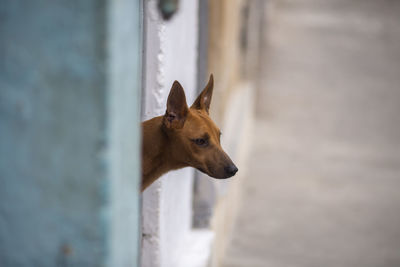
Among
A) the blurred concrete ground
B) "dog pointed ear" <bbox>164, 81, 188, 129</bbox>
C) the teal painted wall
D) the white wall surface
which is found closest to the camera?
the teal painted wall

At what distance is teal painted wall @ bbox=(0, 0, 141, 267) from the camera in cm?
83

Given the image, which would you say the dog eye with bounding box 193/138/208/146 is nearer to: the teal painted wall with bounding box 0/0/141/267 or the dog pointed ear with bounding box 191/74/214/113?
the dog pointed ear with bounding box 191/74/214/113

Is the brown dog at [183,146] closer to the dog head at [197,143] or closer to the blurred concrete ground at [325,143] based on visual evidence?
the dog head at [197,143]

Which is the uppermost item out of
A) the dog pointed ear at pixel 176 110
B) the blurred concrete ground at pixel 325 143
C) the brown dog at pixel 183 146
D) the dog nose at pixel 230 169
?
the dog pointed ear at pixel 176 110

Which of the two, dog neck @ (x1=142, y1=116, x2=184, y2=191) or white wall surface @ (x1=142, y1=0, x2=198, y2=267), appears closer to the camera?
dog neck @ (x1=142, y1=116, x2=184, y2=191)

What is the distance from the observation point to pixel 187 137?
1.68 metres

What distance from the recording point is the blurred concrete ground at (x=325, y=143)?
5.24 m

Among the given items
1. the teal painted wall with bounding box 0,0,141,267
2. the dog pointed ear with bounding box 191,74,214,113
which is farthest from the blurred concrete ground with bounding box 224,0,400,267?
the teal painted wall with bounding box 0,0,141,267

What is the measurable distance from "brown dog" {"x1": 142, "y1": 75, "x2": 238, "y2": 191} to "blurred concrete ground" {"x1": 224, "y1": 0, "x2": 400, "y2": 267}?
3.04 m

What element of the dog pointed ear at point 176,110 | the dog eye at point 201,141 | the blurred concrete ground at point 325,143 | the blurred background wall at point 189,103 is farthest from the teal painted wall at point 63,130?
the blurred concrete ground at point 325,143

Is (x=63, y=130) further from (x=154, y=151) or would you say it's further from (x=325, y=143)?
(x=325, y=143)

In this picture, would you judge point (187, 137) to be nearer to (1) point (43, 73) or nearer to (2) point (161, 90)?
(2) point (161, 90)

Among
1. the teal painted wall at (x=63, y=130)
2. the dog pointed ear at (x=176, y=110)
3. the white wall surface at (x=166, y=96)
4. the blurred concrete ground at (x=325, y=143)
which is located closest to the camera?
the teal painted wall at (x=63, y=130)

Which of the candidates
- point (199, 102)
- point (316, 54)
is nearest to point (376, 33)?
point (316, 54)
